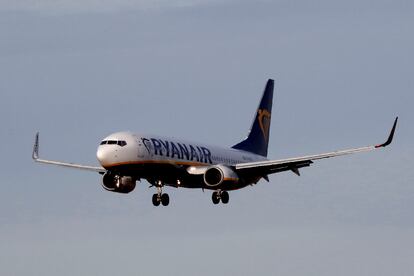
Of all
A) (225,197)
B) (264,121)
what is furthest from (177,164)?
(264,121)

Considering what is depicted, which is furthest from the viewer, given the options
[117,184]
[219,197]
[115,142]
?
[219,197]

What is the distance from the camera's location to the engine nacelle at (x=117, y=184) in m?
97.8

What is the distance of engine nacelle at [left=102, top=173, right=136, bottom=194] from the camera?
321ft

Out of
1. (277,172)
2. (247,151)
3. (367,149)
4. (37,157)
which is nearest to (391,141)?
(367,149)

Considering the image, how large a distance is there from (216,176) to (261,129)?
21.1 m

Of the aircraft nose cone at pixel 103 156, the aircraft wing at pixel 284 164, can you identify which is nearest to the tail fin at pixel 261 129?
the aircraft wing at pixel 284 164

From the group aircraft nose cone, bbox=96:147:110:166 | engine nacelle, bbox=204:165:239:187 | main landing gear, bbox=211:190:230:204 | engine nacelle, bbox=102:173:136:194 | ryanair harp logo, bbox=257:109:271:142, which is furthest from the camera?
ryanair harp logo, bbox=257:109:271:142

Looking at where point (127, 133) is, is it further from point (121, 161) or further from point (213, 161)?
point (213, 161)

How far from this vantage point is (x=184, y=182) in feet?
316

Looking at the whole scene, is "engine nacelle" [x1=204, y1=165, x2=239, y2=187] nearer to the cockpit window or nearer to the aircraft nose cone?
the cockpit window

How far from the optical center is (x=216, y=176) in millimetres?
97125

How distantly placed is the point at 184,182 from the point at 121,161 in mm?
7327

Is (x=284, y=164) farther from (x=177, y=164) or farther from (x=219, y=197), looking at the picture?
(x=177, y=164)

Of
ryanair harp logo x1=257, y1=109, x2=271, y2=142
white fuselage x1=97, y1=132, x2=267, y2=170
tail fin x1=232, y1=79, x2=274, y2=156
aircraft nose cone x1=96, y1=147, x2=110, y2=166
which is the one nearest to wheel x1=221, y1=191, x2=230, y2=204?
white fuselage x1=97, y1=132, x2=267, y2=170
